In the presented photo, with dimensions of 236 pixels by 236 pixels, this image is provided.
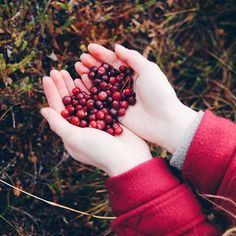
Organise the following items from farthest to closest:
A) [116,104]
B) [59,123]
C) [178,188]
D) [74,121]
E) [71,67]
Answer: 1. [71,67]
2. [116,104]
3. [74,121]
4. [59,123]
5. [178,188]

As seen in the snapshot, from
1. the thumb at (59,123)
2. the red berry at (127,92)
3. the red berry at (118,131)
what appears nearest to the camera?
the thumb at (59,123)

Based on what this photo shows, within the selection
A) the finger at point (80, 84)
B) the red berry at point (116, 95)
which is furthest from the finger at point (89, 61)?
the red berry at point (116, 95)

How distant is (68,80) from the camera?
2.97 m

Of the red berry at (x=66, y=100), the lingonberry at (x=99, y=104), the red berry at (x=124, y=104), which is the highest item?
the red berry at (x=124, y=104)

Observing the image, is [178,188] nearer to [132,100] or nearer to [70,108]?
[132,100]

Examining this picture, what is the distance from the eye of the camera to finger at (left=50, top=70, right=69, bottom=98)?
9.44 feet

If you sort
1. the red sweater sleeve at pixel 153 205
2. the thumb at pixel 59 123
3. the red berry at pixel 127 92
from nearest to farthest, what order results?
the red sweater sleeve at pixel 153 205
the thumb at pixel 59 123
the red berry at pixel 127 92

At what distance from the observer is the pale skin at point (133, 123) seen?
2633 mm

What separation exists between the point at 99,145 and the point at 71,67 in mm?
926

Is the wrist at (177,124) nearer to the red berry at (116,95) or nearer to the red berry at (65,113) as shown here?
the red berry at (116,95)

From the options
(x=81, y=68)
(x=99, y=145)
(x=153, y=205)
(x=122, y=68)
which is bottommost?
(x=153, y=205)

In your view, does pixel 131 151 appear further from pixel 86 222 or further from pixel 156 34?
pixel 156 34

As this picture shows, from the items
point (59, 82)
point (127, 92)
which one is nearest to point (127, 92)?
point (127, 92)

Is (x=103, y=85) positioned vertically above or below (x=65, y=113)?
above
